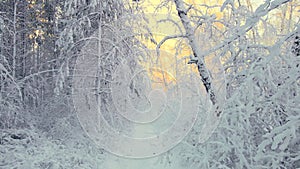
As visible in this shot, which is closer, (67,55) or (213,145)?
(213,145)

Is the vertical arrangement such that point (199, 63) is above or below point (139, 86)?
above

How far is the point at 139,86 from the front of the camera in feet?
37.3

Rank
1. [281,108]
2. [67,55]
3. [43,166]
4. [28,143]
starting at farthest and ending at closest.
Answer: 1. [67,55]
2. [28,143]
3. [43,166]
4. [281,108]

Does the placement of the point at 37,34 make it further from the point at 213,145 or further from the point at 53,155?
the point at 213,145

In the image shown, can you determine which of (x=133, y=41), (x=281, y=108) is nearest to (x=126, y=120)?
(x=133, y=41)

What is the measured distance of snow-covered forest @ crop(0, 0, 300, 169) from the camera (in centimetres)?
536

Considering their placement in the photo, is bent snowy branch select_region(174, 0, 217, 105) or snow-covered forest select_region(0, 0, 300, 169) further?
bent snowy branch select_region(174, 0, 217, 105)

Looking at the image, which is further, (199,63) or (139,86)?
(139,86)

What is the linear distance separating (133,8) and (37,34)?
4578 millimetres

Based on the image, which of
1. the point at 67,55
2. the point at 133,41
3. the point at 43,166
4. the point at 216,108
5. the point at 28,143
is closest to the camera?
the point at 216,108

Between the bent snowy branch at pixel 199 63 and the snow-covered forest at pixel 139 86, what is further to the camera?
the bent snowy branch at pixel 199 63

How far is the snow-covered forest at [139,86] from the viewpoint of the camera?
536 cm

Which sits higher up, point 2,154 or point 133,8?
point 133,8

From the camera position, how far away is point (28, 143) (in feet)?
27.9
